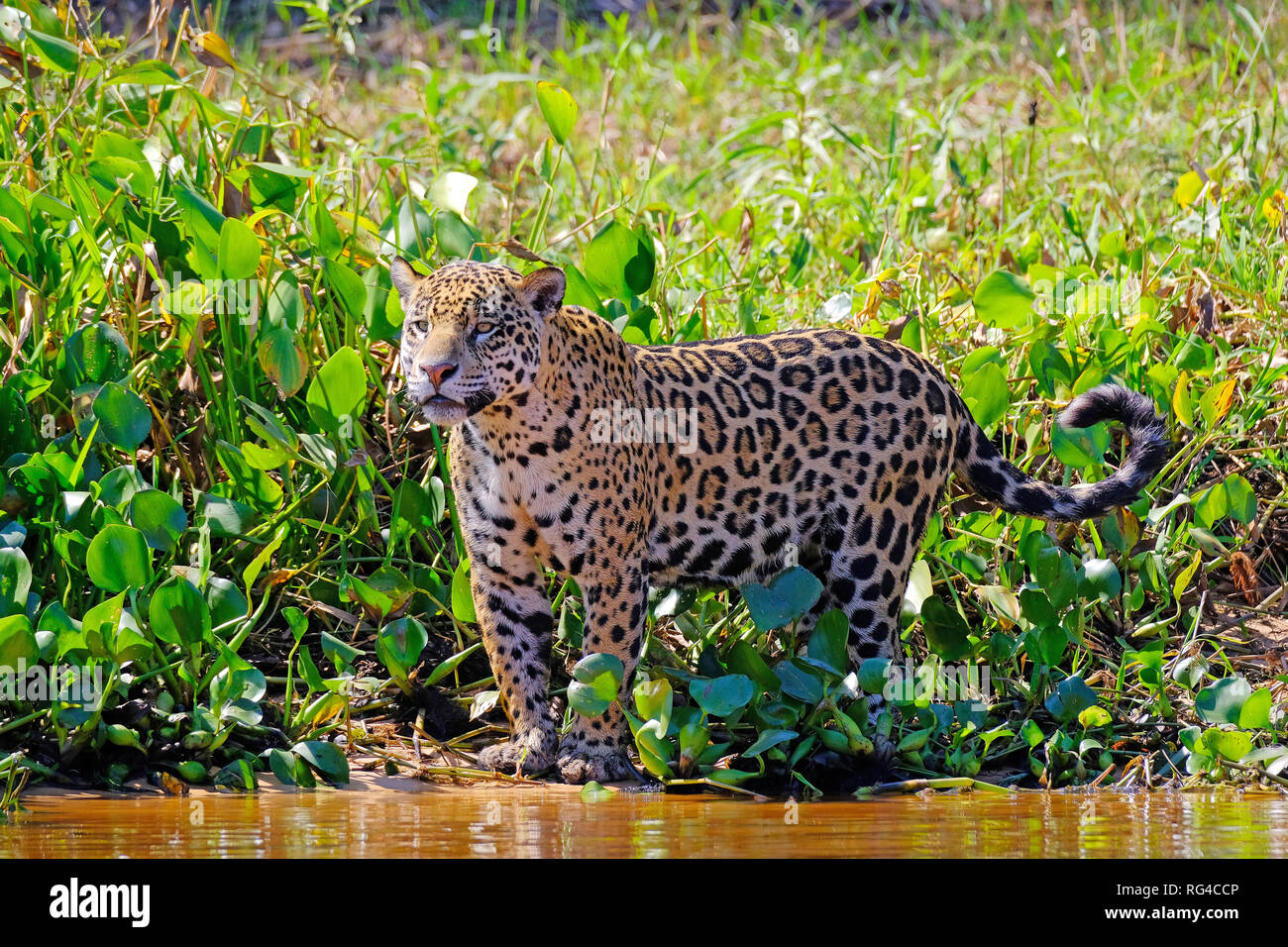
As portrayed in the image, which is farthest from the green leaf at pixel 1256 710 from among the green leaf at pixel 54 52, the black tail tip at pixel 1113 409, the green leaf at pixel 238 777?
the green leaf at pixel 54 52

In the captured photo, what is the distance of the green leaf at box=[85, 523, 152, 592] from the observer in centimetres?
512

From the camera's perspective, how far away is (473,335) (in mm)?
5215

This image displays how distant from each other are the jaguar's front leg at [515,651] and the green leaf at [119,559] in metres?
1.07

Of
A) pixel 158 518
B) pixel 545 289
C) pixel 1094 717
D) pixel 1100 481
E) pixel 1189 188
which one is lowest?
pixel 1094 717

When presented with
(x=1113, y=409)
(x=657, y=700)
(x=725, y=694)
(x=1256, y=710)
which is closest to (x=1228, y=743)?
(x=1256, y=710)

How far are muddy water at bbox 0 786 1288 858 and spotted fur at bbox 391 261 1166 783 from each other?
21.6 inches

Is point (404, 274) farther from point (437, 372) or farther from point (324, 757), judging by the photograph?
point (324, 757)

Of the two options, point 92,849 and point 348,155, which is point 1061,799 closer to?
point 92,849

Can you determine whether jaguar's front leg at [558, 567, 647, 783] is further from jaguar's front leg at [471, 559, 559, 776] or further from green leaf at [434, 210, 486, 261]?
green leaf at [434, 210, 486, 261]

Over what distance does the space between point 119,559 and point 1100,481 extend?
339 centimetres

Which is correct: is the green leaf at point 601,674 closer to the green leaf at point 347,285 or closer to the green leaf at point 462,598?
the green leaf at point 462,598

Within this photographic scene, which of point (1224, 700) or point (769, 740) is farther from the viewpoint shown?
point (1224, 700)

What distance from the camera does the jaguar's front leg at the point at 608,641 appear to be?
217 inches
